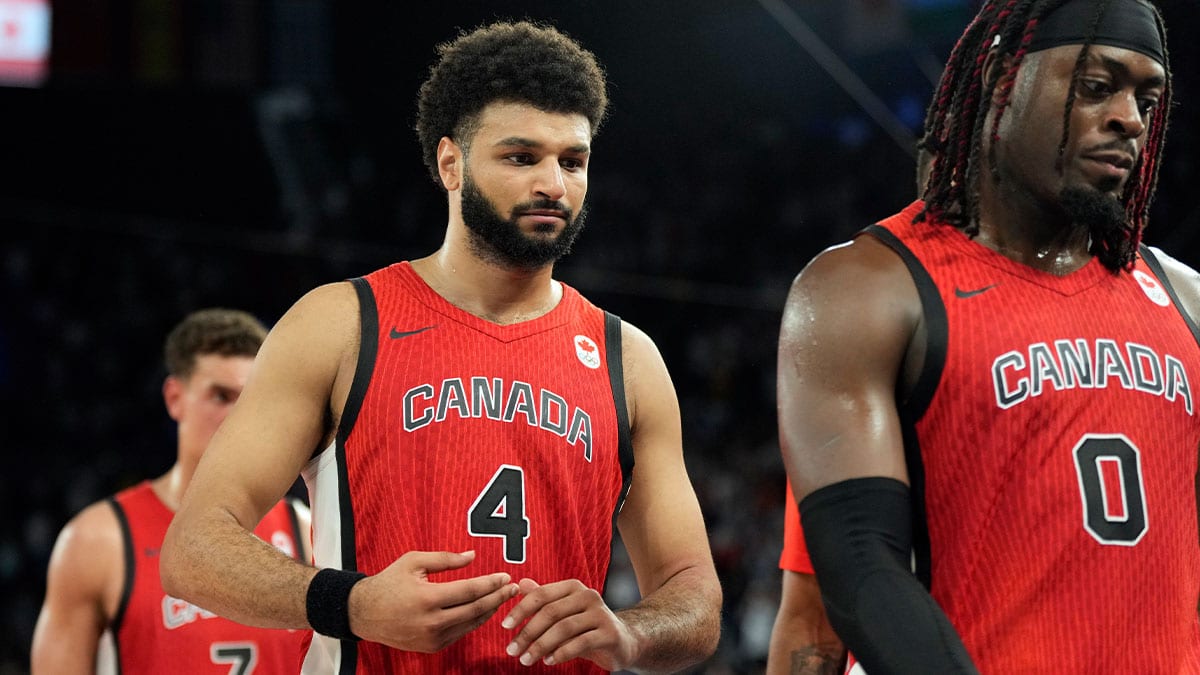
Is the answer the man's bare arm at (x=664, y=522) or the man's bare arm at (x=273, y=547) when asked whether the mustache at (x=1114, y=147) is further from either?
the man's bare arm at (x=273, y=547)

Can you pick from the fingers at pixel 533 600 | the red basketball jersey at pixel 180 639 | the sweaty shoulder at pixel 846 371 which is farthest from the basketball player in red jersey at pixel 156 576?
the sweaty shoulder at pixel 846 371

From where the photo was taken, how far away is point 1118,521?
84.7 inches

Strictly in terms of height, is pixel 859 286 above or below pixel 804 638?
above

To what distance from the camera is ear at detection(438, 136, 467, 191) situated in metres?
3.05

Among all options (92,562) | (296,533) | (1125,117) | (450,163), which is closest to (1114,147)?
(1125,117)

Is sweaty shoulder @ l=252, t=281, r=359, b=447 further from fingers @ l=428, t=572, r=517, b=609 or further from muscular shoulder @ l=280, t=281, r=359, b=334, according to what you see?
fingers @ l=428, t=572, r=517, b=609

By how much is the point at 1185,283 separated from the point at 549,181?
1.26 metres

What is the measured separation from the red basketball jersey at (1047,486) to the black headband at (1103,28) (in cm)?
43

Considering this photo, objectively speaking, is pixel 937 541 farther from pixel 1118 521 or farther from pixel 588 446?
pixel 588 446

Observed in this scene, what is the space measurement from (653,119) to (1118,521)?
15356mm

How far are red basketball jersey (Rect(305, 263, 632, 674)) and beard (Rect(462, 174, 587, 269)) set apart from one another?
5.9 inches

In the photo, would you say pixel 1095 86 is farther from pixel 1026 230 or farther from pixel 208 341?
pixel 208 341

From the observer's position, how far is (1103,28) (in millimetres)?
2270

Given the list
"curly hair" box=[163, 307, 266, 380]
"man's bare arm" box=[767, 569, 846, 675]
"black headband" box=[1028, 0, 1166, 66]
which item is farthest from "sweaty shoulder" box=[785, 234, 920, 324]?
"curly hair" box=[163, 307, 266, 380]
